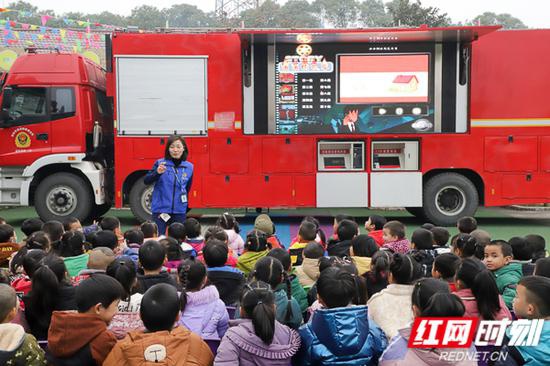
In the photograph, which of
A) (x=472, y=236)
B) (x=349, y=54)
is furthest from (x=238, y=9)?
(x=472, y=236)

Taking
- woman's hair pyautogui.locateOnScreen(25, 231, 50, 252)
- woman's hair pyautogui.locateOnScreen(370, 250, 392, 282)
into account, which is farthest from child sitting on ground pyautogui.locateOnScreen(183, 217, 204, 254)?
woman's hair pyautogui.locateOnScreen(370, 250, 392, 282)

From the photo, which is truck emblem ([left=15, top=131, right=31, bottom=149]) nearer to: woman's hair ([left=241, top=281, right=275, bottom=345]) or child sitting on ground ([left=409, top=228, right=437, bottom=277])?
child sitting on ground ([left=409, top=228, right=437, bottom=277])

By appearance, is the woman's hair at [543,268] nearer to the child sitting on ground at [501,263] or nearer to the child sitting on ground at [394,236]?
the child sitting on ground at [501,263]

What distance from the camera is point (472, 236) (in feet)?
20.9

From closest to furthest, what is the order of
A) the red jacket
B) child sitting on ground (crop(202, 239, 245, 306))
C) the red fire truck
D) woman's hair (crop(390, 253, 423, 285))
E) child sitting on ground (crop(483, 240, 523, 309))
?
woman's hair (crop(390, 253, 423, 285)), child sitting on ground (crop(202, 239, 245, 306)), child sitting on ground (crop(483, 240, 523, 309)), the red jacket, the red fire truck

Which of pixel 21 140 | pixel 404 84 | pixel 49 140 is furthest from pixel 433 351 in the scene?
pixel 21 140

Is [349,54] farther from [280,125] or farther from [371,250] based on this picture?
[371,250]

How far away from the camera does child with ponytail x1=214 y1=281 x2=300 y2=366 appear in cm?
372

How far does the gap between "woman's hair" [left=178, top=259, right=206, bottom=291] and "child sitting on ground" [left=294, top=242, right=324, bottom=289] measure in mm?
1407

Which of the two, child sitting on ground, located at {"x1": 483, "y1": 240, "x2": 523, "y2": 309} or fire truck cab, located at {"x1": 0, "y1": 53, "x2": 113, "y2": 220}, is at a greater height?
fire truck cab, located at {"x1": 0, "y1": 53, "x2": 113, "y2": 220}

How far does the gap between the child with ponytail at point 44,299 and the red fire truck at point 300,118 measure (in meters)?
8.69

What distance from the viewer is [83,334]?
376 cm

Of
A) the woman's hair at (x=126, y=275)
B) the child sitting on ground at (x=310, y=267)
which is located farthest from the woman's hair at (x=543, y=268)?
the woman's hair at (x=126, y=275)

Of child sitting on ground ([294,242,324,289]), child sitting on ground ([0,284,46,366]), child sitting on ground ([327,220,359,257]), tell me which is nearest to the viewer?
child sitting on ground ([0,284,46,366])
